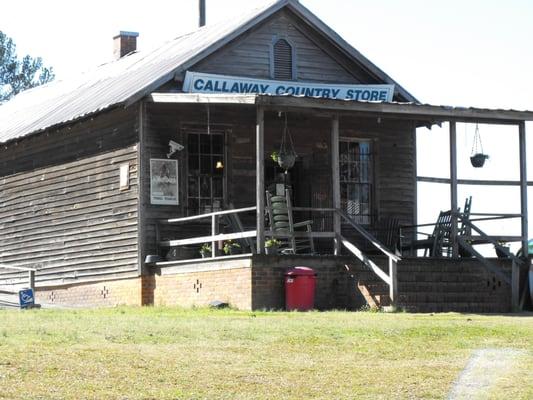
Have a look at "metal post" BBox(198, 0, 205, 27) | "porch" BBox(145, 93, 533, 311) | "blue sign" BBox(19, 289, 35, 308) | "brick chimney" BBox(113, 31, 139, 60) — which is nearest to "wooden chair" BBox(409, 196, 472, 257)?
"porch" BBox(145, 93, 533, 311)

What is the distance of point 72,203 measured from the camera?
26.9 meters

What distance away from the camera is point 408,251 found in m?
27.1

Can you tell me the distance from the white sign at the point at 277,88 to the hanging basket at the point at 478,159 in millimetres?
2779

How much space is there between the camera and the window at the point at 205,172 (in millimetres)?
25219

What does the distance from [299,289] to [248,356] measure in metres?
8.02

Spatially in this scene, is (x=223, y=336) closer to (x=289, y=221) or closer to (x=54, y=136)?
(x=289, y=221)

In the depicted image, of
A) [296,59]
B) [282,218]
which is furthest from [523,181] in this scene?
[296,59]

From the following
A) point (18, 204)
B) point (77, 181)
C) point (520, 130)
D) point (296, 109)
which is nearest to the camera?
Answer: point (296, 109)

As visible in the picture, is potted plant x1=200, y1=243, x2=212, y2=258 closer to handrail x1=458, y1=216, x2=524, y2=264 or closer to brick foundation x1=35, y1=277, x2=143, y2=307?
brick foundation x1=35, y1=277, x2=143, y2=307

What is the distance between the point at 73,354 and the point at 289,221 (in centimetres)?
989

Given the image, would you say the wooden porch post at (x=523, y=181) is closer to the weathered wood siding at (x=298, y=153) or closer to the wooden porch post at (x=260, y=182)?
the weathered wood siding at (x=298, y=153)

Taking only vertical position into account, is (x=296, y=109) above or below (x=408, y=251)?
above

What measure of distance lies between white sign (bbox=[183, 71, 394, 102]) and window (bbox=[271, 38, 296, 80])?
1.56ft

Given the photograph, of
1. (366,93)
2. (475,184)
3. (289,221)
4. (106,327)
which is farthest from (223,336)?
(366,93)
